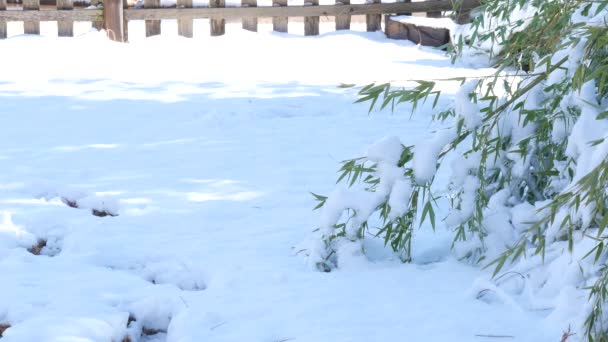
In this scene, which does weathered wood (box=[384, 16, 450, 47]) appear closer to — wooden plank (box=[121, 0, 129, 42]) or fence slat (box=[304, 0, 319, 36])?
fence slat (box=[304, 0, 319, 36])

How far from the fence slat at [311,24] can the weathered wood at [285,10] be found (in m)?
0.09

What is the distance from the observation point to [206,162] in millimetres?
4828

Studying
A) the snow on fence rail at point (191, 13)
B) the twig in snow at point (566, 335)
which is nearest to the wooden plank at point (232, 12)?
the snow on fence rail at point (191, 13)

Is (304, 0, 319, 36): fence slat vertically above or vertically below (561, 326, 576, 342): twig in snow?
above

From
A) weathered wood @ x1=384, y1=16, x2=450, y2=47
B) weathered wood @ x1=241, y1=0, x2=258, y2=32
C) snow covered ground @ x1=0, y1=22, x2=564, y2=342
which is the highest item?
weathered wood @ x1=241, y1=0, x2=258, y2=32

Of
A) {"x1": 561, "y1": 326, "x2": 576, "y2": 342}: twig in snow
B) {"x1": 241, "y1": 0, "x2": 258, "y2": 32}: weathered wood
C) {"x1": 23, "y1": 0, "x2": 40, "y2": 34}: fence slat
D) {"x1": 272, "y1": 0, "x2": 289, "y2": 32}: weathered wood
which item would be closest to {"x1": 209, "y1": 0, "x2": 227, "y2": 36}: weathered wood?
{"x1": 241, "y1": 0, "x2": 258, "y2": 32}: weathered wood

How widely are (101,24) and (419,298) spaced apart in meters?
6.62

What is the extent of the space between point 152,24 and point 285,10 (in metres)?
1.35

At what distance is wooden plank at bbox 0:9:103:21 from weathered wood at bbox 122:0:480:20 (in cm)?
10

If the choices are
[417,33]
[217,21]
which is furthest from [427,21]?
[217,21]

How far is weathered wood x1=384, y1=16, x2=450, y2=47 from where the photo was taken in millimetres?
8852

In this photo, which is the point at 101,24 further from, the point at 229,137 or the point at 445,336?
the point at 445,336

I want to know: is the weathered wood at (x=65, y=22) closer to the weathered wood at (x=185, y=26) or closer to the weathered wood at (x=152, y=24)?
the weathered wood at (x=152, y=24)

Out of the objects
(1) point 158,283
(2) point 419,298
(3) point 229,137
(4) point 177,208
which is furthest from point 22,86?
(2) point 419,298
